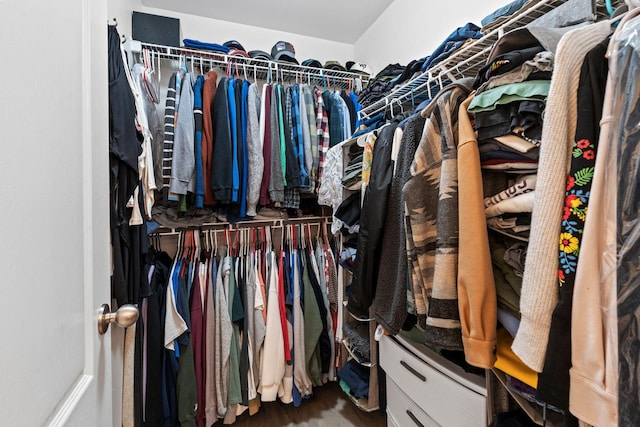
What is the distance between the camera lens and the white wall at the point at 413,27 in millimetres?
1303

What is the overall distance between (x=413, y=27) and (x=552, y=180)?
5.37ft

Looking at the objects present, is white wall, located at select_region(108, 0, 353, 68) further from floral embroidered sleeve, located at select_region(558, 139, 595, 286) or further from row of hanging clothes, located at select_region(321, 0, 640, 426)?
floral embroidered sleeve, located at select_region(558, 139, 595, 286)

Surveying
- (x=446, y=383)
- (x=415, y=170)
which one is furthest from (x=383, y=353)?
(x=415, y=170)

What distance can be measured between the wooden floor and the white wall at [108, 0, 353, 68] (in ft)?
7.80

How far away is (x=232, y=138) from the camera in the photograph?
1529 millimetres

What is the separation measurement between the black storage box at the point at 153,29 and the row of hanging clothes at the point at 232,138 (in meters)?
0.12

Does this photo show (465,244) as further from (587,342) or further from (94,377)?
(94,377)

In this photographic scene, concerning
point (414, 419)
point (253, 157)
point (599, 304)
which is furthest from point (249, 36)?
point (414, 419)

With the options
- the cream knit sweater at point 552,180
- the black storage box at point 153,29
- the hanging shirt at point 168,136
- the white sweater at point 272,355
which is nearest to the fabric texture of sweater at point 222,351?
the white sweater at point 272,355

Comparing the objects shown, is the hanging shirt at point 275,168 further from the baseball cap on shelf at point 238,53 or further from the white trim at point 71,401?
the white trim at point 71,401

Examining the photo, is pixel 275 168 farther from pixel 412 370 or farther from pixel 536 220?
pixel 536 220

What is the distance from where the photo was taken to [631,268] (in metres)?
0.30

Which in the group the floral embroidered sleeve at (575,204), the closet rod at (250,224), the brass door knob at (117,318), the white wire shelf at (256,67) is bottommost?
the brass door knob at (117,318)

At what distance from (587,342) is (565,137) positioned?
0.33m
